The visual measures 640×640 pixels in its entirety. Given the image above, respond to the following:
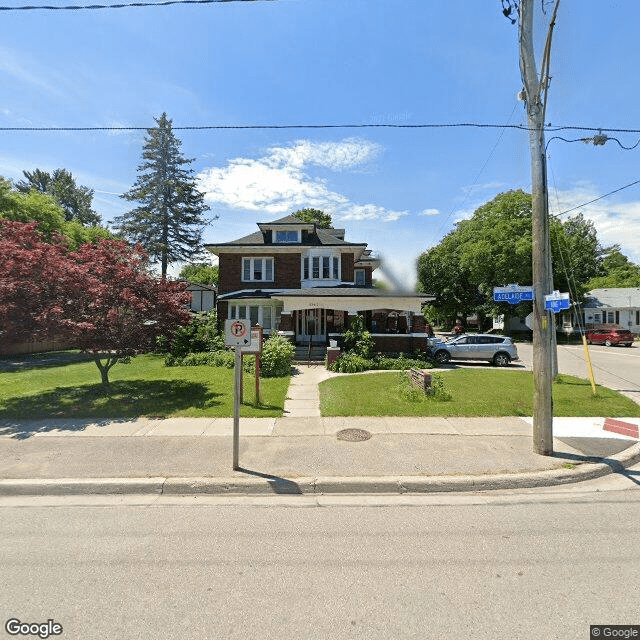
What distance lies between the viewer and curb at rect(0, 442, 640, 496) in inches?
200

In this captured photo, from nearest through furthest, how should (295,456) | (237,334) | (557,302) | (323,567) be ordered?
(323,567) < (237,334) < (295,456) < (557,302)

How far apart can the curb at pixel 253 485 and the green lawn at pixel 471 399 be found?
132 inches

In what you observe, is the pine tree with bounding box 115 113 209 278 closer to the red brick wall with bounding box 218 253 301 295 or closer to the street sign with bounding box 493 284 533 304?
the red brick wall with bounding box 218 253 301 295

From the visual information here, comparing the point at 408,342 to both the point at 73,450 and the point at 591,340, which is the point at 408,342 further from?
the point at 591,340

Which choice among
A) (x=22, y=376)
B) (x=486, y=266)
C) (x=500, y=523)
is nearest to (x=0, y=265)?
(x=22, y=376)

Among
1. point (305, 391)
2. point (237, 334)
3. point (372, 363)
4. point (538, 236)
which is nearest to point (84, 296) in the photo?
point (237, 334)

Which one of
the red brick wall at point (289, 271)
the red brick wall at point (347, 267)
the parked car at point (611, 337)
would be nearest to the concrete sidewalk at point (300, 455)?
the red brick wall at point (289, 271)

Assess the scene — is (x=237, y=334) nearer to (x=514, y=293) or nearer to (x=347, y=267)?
(x=514, y=293)

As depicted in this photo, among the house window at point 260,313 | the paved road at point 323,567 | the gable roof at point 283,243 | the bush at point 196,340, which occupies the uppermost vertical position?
the gable roof at point 283,243

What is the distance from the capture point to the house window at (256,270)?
78.8ft

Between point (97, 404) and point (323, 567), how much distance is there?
846 centimetres

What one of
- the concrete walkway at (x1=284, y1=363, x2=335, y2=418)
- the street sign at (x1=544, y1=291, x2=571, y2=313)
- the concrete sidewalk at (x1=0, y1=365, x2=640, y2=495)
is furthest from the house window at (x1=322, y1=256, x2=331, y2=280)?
the street sign at (x1=544, y1=291, x2=571, y2=313)

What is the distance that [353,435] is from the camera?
7.14 meters

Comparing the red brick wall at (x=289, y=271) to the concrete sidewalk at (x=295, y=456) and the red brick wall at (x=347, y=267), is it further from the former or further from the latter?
the concrete sidewalk at (x=295, y=456)
